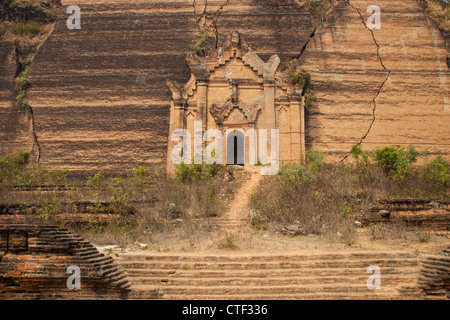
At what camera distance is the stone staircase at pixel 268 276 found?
7.24 meters

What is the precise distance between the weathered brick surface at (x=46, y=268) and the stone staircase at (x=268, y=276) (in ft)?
1.83

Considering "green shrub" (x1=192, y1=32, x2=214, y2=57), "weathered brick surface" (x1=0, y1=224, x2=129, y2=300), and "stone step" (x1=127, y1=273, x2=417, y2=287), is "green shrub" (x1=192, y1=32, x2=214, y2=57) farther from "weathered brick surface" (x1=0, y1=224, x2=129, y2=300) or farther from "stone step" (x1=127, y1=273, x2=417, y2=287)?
"weathered brick surface" (x1=0, y1=224, x2=129, y2=300)

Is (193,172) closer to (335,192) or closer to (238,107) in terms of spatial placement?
(238,107)

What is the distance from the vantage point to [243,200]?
14.3m

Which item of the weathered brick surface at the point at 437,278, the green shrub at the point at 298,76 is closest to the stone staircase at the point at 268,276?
the weathered brick surface at the point at 437,278

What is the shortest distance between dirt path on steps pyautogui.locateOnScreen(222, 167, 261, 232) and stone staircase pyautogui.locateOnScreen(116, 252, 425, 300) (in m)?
3.90

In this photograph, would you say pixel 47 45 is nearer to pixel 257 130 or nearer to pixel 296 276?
pixel 257 130

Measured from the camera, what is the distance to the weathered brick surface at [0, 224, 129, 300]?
7.03m

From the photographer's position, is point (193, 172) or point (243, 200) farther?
point (193, 172)

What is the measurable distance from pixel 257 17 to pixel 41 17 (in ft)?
37.8

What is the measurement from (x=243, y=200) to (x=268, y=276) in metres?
6.52

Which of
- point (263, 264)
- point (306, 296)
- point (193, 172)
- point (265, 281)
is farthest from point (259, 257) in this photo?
point (193, 172)

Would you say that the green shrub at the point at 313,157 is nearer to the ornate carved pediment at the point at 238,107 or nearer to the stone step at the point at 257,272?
the ornate carved pediment at the point at 238,107

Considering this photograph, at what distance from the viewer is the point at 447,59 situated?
798 inches
